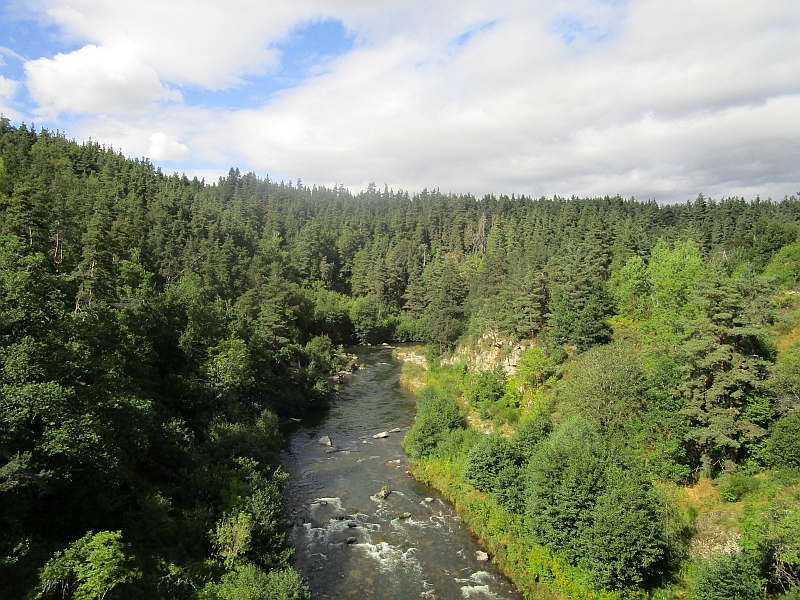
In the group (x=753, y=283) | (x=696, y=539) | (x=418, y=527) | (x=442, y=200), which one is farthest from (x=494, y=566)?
(x=442, y=200)

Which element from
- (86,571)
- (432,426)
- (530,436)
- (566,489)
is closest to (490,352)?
(432,426)

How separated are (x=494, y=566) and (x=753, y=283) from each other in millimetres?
29140

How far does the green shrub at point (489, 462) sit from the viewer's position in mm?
37375

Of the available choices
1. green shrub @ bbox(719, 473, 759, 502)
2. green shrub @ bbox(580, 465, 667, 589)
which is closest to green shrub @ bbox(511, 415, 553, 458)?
green shrub @ bbox(580, 465, 667, 589)

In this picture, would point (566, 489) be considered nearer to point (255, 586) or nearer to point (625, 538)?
point (625, 538)

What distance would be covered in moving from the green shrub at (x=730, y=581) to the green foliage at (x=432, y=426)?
2577 centimetres

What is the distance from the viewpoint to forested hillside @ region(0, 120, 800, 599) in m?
22.1

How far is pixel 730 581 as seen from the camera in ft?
72.0

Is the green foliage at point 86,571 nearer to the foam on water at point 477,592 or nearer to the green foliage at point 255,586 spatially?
the green foliage at point 255,586

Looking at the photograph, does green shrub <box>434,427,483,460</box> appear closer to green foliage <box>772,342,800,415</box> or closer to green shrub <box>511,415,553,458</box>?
green shrub <box>511,415,553,458</box>

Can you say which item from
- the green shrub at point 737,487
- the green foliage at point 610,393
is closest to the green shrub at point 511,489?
the green foliage at point 610,393

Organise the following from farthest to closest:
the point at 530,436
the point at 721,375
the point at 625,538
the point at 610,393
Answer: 1. the point at 530,436
2. the point at 610,393
3. the point at 721,375
4. the point at 625,538

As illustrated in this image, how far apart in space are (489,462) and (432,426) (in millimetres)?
10577

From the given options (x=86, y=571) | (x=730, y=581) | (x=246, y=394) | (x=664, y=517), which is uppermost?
(x=86, y=571)
